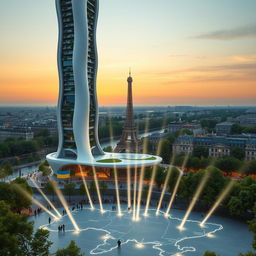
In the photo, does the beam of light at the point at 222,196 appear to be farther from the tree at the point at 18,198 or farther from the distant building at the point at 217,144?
the distant building at the point at 217,144

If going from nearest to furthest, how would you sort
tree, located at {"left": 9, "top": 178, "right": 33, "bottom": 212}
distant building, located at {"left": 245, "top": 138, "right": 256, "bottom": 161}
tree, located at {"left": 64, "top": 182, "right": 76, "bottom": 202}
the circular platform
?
1. tree, located at {"left": 9, "top": 178, "right": 33, "bottom": 212}
2. tree, located at {"left": 64, "top": 182, "right": 76, "bottom": 202}
3. the circular platform
4. distant building, located at {"left": 245, "top": 138, "right": 256, "bottom": 161}

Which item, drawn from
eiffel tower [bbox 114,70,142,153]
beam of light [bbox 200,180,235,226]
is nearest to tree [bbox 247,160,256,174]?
beam of light [bbox 200,180,235,226]

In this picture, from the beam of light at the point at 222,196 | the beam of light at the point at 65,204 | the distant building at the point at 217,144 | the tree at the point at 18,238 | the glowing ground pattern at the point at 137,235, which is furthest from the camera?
the distant building at the point at 217,144

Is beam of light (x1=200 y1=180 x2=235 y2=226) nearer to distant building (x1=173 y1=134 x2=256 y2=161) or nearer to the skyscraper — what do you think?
the skyscraper

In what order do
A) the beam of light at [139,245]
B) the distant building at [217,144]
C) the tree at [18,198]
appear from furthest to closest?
the distant building at [217,144] < the tree at [18,198] < the beam of light at [139,245]

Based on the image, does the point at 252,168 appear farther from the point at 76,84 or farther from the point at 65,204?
the point at 76,84

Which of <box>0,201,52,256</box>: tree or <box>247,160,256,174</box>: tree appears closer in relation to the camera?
<box>0,201,52,256</box>: tree

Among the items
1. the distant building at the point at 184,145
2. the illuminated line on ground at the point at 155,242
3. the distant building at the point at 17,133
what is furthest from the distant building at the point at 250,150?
the distant building at the point at 17,133

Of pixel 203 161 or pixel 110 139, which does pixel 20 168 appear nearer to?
pixel 203 161
